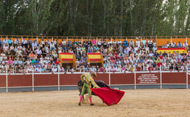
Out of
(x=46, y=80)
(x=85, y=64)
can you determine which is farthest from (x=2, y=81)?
(x=85, y=64)

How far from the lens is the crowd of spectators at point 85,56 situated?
1834 cm

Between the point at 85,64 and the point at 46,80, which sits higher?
the point at 85,64

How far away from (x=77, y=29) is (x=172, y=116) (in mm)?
28470

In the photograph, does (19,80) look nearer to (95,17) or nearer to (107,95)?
(107,95)

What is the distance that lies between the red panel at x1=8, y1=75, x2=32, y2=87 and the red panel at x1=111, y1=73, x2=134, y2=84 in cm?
491

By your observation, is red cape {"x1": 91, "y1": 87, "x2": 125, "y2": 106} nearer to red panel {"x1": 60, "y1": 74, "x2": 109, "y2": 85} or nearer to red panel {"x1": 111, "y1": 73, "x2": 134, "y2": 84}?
red panel {"x1": 60, "y1": 74, "x2": 109, "y2": 85}

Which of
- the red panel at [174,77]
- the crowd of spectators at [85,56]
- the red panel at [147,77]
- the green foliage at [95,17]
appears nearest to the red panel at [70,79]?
the crowd of spectators at [85,56]

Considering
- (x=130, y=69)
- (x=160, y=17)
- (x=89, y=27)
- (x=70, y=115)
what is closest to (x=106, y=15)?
(x=89, y=27)

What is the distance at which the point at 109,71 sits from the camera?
19.0 meters

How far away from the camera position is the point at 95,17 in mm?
37406

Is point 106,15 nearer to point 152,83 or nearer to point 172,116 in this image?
point 152,83

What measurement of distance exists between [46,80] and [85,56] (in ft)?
12.7

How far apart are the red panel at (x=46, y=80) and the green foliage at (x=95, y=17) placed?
11.3 meters

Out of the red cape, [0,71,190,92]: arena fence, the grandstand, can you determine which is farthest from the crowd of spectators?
the red cape
